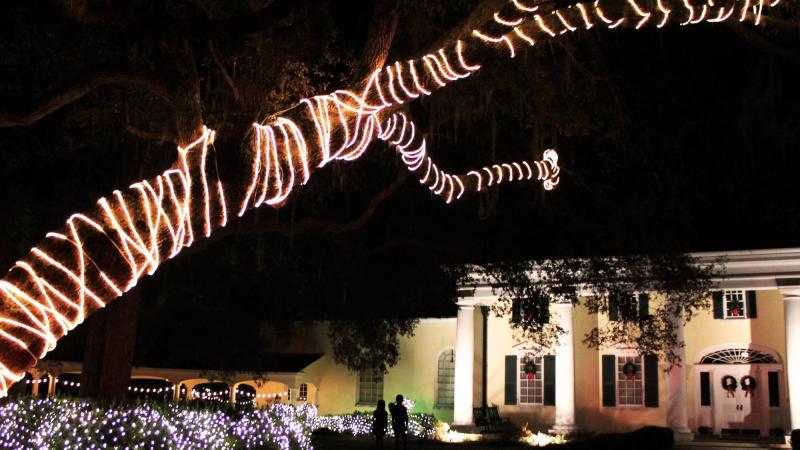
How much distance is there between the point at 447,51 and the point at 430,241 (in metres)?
14.4

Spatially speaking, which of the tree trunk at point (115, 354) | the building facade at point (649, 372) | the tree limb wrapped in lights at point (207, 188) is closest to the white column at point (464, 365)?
the building facade at point (649, 372)

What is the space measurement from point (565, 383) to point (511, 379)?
350cm

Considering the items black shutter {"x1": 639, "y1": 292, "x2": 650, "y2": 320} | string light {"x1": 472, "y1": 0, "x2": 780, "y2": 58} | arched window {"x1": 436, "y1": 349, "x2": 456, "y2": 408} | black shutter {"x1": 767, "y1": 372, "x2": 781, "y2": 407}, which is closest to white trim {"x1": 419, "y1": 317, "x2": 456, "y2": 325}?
arched window {"x1": 436, "y1": 349, "x2": 456, "y2": 408}

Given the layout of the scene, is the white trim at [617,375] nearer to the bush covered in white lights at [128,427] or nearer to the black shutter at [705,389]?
Result: the black shutter at [705,389]

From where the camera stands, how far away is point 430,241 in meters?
21.2

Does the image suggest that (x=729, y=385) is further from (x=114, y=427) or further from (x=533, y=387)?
(x=114, y=427)

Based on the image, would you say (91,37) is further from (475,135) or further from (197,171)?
(475,135)

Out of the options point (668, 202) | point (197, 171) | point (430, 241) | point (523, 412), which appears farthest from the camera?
point (523, 412)

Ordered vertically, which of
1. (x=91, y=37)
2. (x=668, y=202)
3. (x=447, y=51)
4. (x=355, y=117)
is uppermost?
(x=91, y=37)

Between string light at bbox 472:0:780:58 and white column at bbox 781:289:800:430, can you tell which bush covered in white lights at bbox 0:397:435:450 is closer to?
string light at bbox 472:0:780:58

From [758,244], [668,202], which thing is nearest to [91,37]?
[668,202]

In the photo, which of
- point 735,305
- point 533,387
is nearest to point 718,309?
point 735,305

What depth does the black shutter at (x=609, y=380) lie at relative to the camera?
Answer: 1115 inches

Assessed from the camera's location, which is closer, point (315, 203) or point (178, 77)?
point (178, 77)
